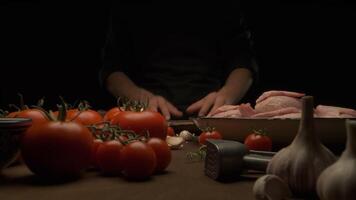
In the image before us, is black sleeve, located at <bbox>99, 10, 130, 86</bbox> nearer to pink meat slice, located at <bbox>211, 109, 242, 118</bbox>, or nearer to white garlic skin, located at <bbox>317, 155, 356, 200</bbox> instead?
pink meat slice, located at <bbox>211, 109, 242, 118</bbox>

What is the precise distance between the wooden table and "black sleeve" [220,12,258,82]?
4.96 ft

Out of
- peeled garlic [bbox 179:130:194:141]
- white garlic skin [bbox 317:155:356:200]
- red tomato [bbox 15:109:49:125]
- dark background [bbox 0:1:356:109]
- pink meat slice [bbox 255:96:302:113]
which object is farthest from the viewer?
dark background [bbox 0:1:356:109]

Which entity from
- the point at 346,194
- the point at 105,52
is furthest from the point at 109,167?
the point at 105,52

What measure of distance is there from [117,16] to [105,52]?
0.22 metres

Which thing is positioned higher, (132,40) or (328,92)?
(132,40)

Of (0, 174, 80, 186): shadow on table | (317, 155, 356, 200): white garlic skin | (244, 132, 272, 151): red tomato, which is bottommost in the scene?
(0, 174, 80, 186): shadow on table

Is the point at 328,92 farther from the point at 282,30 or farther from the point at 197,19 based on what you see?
the point at 197,19

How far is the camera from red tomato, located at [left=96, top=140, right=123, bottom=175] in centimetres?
85

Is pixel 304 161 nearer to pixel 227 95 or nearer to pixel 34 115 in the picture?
pixel 34 115

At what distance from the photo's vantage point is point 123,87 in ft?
7.25

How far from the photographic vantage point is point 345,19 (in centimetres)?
299

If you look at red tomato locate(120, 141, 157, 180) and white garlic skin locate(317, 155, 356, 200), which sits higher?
white garlic skin locate(317, 155, 356, 200)

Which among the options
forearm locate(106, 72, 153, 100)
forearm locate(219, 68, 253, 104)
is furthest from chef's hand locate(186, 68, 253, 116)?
forearm locate(106, 72, 153, 100)

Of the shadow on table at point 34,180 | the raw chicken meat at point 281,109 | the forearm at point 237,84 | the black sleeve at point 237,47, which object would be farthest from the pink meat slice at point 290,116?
the black sleeve at point 237,47
